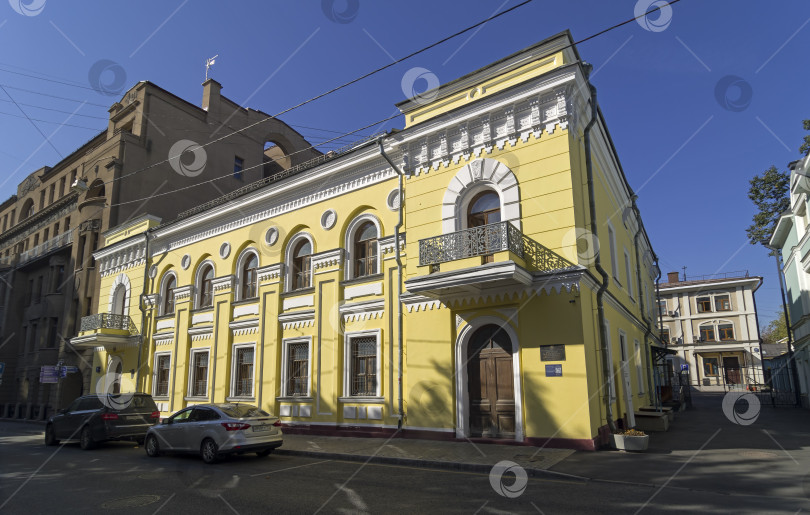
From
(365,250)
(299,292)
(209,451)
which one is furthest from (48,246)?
(209,451)

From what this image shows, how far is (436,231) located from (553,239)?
3.43 metres

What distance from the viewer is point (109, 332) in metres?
24.7

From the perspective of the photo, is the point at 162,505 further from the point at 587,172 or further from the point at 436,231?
the point at 587,172

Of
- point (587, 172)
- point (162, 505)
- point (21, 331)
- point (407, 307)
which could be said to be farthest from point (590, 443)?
point (21, 331)

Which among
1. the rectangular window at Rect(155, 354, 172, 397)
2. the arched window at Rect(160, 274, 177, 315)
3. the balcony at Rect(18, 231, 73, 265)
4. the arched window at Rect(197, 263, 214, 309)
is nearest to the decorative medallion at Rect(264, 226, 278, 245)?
the arched window at Rect(197, 263, 214, 309)

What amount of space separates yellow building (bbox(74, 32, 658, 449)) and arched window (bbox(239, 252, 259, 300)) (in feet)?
0.20

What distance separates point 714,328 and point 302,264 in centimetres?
4901

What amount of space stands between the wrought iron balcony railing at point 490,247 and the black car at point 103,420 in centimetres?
1001

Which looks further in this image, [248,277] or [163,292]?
[163,292]

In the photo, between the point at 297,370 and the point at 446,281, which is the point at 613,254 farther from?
the point at 297,370

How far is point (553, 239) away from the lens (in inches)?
500

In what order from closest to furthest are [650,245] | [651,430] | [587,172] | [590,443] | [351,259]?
[590,443], [587,172], [651,430], [351,259], [650,245]

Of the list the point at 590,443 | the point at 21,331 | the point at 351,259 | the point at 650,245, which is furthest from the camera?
the point at 21,331

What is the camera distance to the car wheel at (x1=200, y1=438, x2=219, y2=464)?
456 inches
